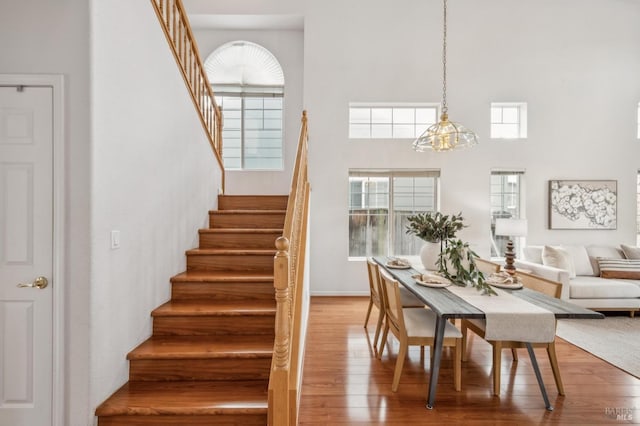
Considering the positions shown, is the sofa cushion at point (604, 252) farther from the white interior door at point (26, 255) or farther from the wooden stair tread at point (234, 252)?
the white interior door at point (26, 255)

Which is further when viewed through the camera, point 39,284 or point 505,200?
point 505,200

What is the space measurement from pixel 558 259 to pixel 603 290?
0.61 metres

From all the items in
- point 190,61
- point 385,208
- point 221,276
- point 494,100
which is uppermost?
point 494,100

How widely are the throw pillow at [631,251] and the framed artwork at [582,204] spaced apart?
1.53 feet

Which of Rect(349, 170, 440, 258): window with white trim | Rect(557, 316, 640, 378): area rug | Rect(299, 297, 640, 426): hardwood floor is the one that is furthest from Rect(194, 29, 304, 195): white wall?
Rect(557, 316, 640, 378): area rug

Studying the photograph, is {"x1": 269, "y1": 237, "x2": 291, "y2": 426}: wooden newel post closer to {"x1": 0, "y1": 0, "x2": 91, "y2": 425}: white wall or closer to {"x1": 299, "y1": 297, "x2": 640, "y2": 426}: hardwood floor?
{"x1": 299, "y1": 297, "x2": 640, "y2": 426}: hardwood floor

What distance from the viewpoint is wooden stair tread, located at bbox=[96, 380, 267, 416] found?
6.07ft

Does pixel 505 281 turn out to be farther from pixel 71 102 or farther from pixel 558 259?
pixel 71 102

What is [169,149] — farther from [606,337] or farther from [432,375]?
[606,337]

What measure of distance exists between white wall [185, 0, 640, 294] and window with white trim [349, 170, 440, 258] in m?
0.22

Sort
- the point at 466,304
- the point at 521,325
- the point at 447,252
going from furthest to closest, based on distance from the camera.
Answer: the point at 447,252 < the point at 466,304 < the point at 521,325

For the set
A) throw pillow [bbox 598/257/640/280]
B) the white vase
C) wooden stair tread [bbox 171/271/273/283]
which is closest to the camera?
wooden stair tread [bbox 171/271/273/283]

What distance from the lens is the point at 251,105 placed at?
567 cm

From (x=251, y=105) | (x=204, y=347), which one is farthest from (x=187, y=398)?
(x=251, y=105)
